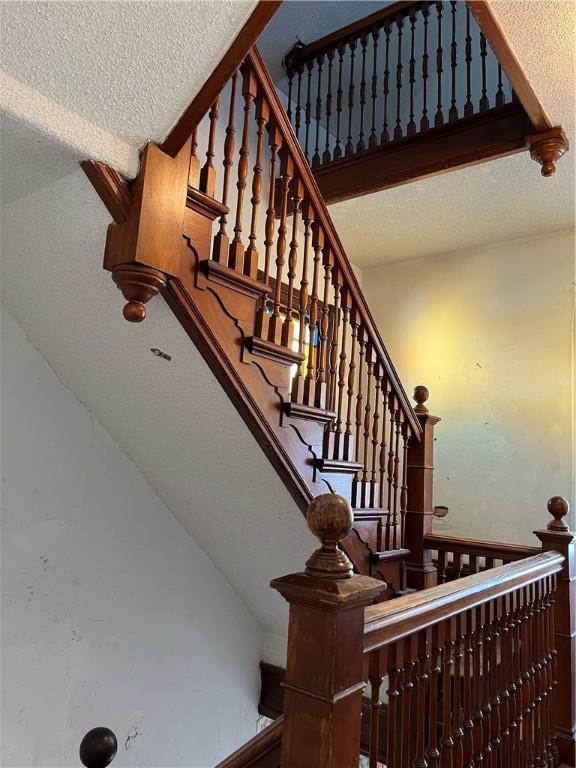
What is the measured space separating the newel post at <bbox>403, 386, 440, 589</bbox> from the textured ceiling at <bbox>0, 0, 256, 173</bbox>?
200cm

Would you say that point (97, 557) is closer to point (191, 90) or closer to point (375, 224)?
point (191, 90)

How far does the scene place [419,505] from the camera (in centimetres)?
285

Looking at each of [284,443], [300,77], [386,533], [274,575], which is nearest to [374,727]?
[284,443]

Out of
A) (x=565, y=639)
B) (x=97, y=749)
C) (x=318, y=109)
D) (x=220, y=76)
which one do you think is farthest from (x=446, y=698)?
(x=318, y=109)

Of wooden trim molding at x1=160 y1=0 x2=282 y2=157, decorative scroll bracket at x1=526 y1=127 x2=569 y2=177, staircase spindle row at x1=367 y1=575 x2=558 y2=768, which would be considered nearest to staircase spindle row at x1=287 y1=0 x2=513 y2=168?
decorative scroll bracket at x1=526 y1=127 x2=569 y2=177

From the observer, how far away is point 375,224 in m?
3.85

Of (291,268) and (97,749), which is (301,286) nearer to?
(291,268)

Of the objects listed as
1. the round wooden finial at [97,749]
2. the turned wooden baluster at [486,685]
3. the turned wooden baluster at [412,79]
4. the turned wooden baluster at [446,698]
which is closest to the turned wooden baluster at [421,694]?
the turned wooden baluster at [446,698]

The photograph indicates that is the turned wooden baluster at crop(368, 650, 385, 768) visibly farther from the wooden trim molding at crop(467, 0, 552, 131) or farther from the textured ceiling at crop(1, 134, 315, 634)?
the wooden trim molding at crop(467, 0, 552, 131)

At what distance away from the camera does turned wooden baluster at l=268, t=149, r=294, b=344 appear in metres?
1.96

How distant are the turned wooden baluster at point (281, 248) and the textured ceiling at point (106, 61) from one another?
0.61 m

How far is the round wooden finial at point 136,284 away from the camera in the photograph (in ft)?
4.99

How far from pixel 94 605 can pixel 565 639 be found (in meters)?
2.08

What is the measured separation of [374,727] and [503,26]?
233cm
